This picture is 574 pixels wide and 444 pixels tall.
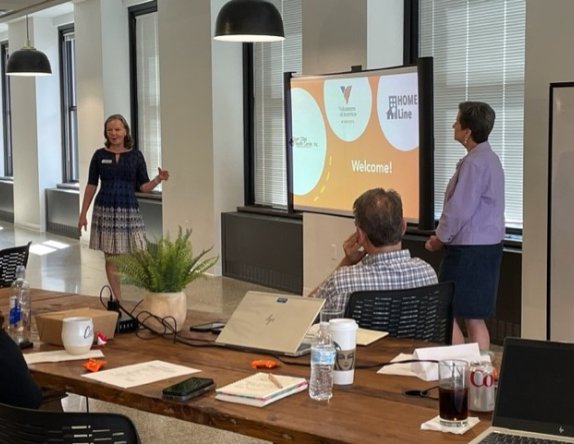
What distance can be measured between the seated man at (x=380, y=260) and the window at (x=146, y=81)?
7.50 meters

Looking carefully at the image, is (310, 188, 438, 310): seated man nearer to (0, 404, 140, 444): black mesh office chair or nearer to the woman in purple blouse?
(0, 404, 140, 444): black mesh office chair

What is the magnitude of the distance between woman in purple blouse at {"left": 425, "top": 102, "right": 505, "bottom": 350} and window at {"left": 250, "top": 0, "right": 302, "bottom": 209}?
362 centimetres

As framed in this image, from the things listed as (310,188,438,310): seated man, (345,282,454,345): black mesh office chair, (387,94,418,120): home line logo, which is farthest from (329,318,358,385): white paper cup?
(387,94,418,120): home line logo

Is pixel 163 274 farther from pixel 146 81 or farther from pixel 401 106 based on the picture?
pixel 146 81

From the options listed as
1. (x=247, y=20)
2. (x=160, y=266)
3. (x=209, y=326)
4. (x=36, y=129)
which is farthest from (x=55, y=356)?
(x=36, y=129)

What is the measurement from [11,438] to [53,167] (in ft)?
Result: 38.3

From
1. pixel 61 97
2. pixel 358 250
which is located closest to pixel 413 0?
pixel 358 250

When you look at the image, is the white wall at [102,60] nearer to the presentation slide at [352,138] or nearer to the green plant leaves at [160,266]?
the presentation slide at [352,138]

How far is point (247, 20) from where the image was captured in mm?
5164

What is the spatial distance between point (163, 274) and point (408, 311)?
0.88 m

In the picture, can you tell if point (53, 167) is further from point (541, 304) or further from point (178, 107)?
point (541, 304)

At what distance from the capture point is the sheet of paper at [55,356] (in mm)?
2646

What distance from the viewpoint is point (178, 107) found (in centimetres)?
905

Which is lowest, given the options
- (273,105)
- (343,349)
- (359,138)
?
(343,349)
